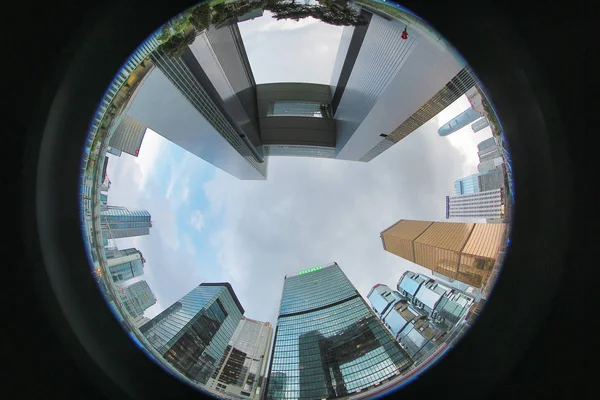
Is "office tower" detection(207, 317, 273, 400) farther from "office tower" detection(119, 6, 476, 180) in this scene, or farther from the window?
the window

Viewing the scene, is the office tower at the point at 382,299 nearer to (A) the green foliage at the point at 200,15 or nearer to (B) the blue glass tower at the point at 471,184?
(B) the blue glass tower at the point at 471,184

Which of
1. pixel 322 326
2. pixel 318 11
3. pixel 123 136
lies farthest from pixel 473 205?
pixel 123 136

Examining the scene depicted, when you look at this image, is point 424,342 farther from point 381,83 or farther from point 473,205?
point 473,205

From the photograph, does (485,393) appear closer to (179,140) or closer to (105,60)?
(105,60)

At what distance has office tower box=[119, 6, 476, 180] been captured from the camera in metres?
13.2

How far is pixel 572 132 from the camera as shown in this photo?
131 inches

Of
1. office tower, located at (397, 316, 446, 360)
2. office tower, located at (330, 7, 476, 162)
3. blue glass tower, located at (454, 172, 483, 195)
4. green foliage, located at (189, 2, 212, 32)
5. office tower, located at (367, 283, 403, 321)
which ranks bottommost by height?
office tower, located at (367, 283, 403, 321)

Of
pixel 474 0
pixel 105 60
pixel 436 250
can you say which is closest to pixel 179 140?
pixel 105 60

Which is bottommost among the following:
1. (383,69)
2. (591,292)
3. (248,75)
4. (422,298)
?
(422,298)

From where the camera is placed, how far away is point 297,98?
136ft

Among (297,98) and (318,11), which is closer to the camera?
(318,11)

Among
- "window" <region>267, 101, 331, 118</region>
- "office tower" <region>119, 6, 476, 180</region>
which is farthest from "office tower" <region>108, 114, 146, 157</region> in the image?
"window" <region>267, 101, 331, 118</region>

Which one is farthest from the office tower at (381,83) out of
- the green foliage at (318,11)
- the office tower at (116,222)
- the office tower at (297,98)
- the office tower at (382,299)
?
the office tower at (382,299)

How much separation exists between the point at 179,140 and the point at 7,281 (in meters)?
24.6
